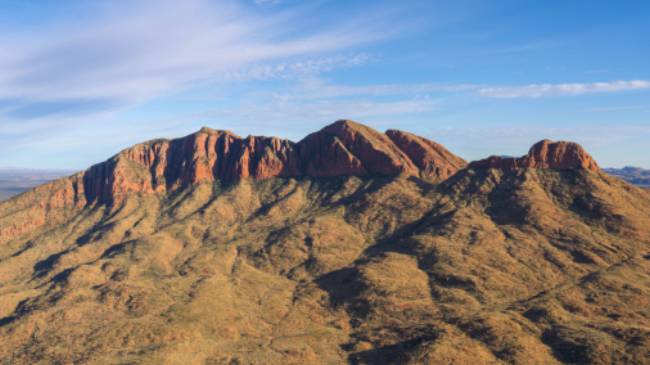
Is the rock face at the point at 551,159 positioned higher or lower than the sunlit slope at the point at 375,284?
higher

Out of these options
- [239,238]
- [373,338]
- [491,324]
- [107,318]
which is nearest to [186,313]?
[107,318]

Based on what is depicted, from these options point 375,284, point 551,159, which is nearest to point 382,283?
point 375,284

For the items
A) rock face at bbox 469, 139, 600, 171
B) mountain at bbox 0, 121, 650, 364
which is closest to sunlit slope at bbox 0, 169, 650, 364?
mountain at bbox 0, 121, 650, 364

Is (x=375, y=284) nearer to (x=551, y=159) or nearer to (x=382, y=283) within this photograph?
(x=382, y=283)

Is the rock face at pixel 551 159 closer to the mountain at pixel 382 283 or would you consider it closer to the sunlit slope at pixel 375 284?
the mountain at pixel 382 283

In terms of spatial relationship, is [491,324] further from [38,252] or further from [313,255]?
[38,252]

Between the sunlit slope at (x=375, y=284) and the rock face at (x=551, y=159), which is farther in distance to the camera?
the rock face at (x=551, y=159)

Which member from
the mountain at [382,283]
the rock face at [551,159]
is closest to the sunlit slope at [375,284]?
the mountain at [382,283]
